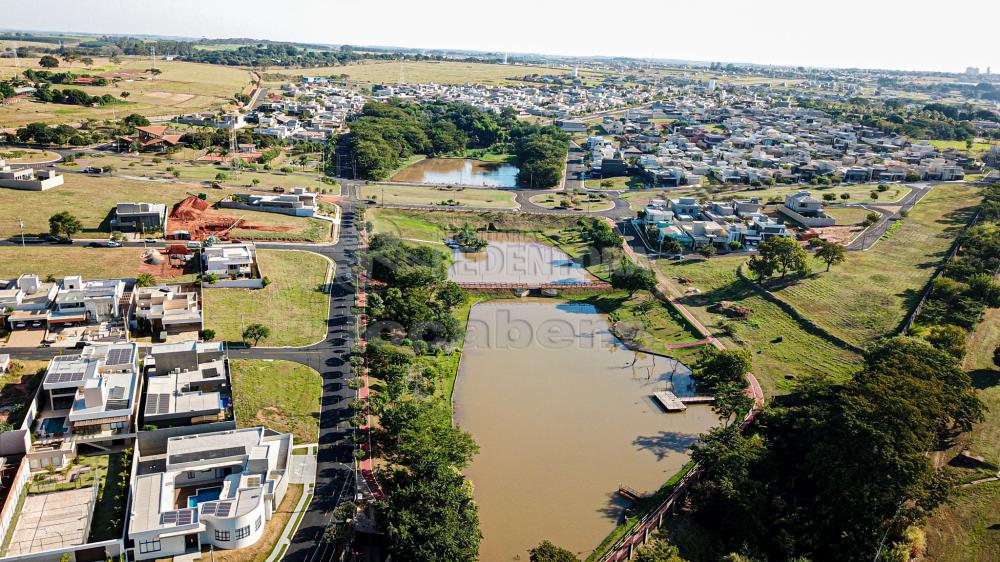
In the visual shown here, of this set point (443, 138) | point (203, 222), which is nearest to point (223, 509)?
point (203, 222)

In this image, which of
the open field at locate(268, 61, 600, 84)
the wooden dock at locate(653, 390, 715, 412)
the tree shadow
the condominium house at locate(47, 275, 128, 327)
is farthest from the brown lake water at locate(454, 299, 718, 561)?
the open field at locate(268, 61, 600, 84)

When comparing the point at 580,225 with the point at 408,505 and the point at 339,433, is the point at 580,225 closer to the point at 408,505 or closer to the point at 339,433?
the point at 339,433

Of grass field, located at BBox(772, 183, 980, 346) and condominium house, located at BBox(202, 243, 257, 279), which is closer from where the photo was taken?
grass field, located at BBox(772, 183, 980, 346)

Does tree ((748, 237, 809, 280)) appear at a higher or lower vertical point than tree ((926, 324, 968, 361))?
higher

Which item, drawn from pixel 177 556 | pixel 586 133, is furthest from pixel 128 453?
pixel 586 133

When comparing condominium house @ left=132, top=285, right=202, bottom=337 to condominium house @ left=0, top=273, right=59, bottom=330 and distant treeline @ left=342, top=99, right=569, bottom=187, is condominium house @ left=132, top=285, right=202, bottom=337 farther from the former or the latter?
distant treeline @ left=342, top=99, right=569, bottom=187

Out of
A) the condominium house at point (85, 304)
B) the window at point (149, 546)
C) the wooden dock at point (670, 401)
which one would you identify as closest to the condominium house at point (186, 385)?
the condominium house at point (85, 304)

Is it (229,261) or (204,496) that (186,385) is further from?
(229,261)
